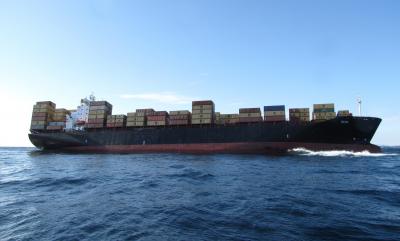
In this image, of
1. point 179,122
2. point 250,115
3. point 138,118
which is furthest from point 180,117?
point 250,115

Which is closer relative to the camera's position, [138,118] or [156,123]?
[156,123]

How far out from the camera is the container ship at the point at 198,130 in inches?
1537

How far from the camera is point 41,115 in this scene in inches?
2244

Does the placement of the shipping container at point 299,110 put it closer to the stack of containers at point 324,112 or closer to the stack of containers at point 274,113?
the stack of containers at point 324,112

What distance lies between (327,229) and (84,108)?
57.4m

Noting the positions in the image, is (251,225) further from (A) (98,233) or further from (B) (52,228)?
(B) (52,228)

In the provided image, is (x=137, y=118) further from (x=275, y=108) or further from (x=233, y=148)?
(x=275, y=108)

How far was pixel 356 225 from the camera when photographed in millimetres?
8188

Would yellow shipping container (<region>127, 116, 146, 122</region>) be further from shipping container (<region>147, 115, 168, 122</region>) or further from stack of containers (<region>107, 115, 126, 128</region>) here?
stack of containers (<region>107, 115, 126, 128</region>)

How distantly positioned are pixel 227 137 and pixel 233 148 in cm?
207

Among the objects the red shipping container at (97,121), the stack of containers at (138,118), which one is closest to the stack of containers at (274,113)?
the stack of containers at (138,118)

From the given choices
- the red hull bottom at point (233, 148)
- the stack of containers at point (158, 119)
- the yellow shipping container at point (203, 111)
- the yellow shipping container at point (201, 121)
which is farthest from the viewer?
the stack of containers at point (158, 119)

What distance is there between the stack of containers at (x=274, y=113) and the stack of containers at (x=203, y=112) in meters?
9.17

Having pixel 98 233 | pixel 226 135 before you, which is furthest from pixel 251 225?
pixel 226 135
